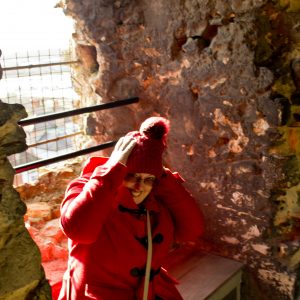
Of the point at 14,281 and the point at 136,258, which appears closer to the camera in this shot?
the point at 14,281

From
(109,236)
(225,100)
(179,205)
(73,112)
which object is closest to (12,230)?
(109,236)

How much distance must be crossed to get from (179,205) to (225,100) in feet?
1.71

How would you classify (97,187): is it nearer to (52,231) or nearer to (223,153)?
(223,153)

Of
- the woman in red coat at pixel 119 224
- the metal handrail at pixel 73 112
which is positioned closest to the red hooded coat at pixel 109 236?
the woman in red coat at pixel 119 224

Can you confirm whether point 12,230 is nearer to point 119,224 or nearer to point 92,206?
point 92,206

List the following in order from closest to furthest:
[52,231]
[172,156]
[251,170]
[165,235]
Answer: [165,235] < [251,170] < [172,156] < [52,231]

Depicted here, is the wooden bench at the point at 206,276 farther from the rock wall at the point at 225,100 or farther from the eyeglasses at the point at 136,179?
the eyeglasses at the point at 136,179

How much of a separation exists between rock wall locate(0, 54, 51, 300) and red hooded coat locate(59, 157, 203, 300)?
1.48 ft

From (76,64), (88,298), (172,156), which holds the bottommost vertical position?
(88,298)

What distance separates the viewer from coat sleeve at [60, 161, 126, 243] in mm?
1479

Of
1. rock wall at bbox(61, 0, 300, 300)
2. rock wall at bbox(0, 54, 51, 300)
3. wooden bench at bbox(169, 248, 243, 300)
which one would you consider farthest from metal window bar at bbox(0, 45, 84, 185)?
rock wall at bbox(0, 54, 51, 300)

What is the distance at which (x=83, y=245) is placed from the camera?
5.23 feet

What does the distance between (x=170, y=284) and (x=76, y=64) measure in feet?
4.75

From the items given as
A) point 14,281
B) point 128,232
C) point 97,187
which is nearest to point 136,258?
point 128,232
